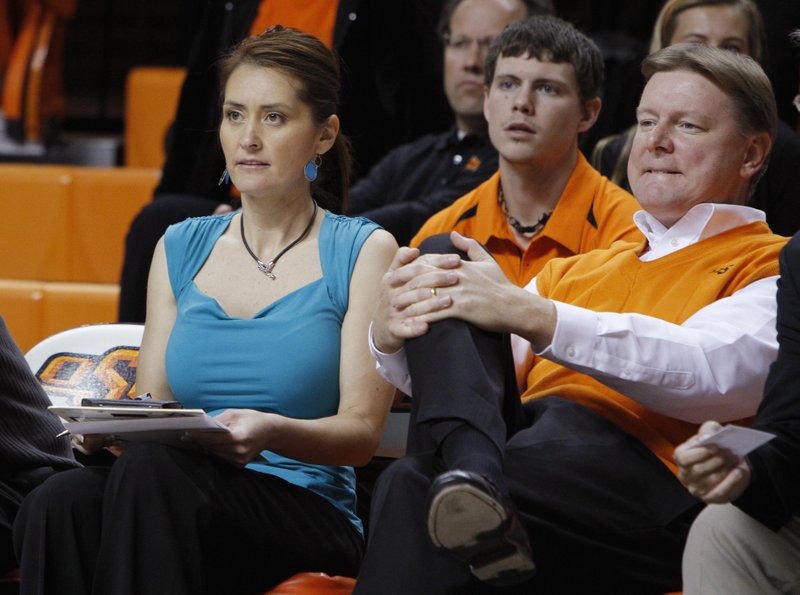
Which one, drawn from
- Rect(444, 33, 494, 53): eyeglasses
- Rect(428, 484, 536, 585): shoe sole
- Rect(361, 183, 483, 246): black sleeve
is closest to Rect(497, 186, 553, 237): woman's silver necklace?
Rect(361, 183, 483, 246): black sleeve

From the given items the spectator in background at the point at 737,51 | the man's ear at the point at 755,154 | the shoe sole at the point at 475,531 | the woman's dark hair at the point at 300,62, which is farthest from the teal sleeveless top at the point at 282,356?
the spectator in background at the point at 737,51

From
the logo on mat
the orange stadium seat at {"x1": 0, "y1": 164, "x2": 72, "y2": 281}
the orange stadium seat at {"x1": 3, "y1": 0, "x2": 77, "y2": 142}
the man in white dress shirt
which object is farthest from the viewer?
the orange stadium seat at {"x1": 3, "y1": 0, "x2": 77, "y2": 142}

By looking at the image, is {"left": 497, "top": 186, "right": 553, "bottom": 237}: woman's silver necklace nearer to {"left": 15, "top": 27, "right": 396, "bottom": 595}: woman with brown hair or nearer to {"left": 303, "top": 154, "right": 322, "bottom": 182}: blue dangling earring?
{"left": 15, "top": 27, "right": 396, "bottom": 595}: woman with brown hair

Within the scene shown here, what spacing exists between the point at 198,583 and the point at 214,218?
73cm

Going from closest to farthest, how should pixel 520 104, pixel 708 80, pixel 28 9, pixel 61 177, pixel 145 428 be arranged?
pixel 145 428, pixel 708 80, pixel 520 104, pixel 61 177, pixel 28 9

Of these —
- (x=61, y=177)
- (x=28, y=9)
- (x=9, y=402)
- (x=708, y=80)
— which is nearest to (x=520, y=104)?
(x=708, y=80)

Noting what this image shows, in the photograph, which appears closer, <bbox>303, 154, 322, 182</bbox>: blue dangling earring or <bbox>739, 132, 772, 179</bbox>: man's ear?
<bbox>739, 132, 772, 179</bbox>: man's ear

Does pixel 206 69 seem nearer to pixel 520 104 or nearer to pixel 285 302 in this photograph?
pixel 520 104

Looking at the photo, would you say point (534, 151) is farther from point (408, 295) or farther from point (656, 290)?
point (408, 295)

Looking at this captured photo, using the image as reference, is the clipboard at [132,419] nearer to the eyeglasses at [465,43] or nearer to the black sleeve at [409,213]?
the black sleeve at [409,213]

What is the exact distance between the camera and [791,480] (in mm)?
1551

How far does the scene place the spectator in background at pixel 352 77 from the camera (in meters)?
3.53

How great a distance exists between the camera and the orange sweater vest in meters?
1.88

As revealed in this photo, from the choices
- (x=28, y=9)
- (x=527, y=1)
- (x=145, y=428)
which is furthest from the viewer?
(x=28, y=9)
